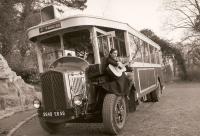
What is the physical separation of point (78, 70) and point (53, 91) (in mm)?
786

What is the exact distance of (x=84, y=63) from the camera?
8.84 m

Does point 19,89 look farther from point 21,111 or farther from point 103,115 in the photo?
point 103,115

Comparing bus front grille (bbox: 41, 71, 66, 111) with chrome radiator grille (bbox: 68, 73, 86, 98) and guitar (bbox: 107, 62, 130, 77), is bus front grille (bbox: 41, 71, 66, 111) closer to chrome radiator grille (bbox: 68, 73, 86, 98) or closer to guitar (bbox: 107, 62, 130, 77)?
chrome radiator grille (bbox: 68, 73, 86, 98)

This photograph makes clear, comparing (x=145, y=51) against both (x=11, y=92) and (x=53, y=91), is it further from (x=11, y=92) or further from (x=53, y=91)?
(x=53, y=91)

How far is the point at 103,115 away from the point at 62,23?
8.39ft

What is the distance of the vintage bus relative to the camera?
8242mm

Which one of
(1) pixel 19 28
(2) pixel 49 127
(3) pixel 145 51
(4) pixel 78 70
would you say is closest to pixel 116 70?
(4) pixel 78 70

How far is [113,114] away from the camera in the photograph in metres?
8.33

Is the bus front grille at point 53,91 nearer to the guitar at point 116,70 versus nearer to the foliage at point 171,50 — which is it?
the guitar at point 116,70

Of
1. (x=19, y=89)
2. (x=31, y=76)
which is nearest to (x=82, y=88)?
(x=19, y=89)

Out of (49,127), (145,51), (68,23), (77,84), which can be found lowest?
(49,127)

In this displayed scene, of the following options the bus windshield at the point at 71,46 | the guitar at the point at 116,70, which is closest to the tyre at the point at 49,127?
the bus windshield at the point at 71,46

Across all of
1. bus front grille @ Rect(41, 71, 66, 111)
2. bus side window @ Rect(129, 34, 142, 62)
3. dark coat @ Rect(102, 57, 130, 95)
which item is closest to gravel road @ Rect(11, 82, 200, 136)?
dark coat @ Rect(102, 57, 130, 95)

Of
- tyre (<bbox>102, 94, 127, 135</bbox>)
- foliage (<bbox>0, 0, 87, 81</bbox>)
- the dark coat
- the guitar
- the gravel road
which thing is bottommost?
the gravel road
